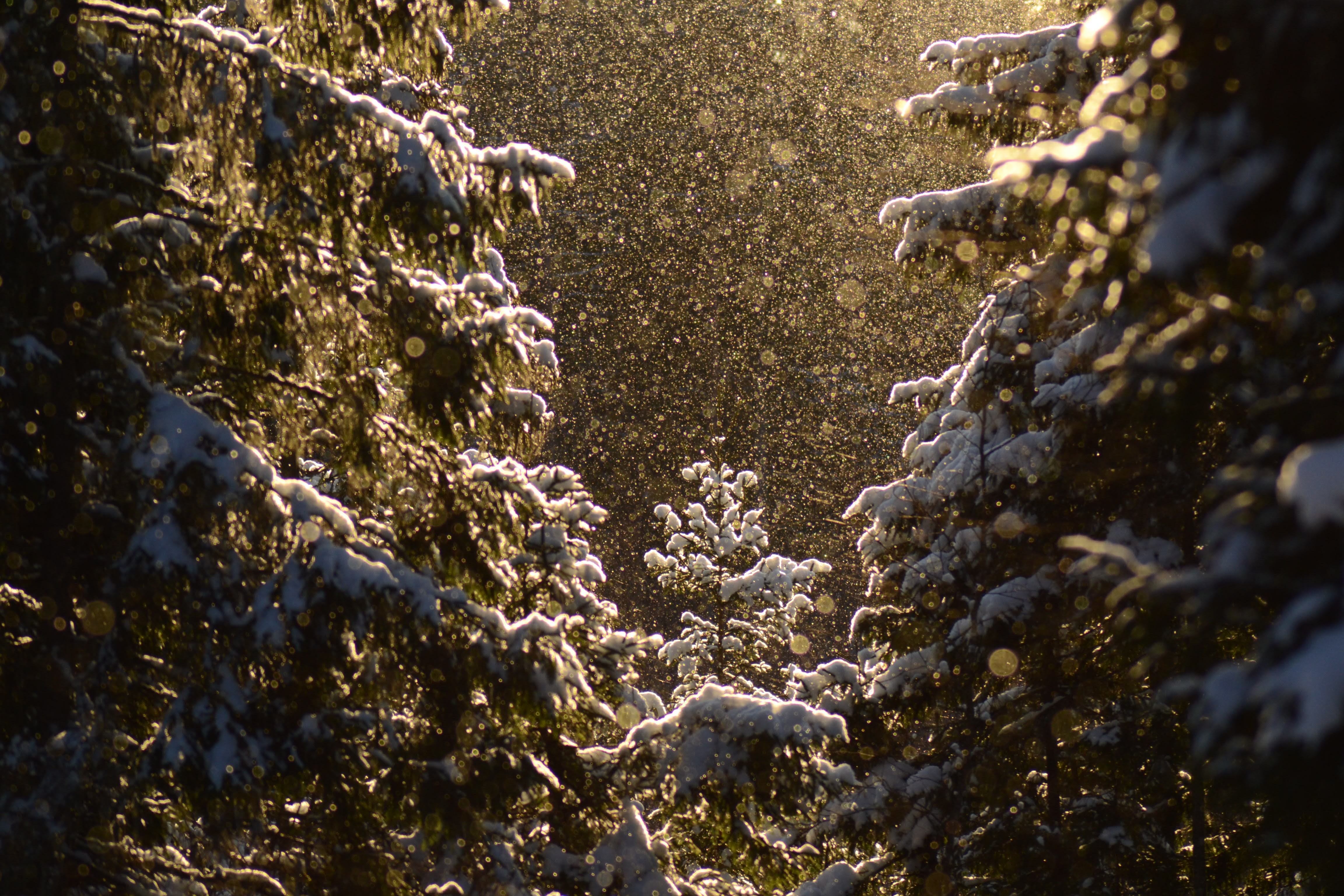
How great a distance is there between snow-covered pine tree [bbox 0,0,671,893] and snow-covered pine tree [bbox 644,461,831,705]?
321 inches

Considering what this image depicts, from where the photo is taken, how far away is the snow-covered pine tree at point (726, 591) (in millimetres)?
13109

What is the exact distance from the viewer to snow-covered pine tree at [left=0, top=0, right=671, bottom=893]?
386 cm

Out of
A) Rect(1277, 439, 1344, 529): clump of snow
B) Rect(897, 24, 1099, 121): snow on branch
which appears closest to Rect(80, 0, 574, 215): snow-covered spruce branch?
Rect(897, 24, 1099, 121): snow on branch

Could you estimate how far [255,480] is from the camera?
3.92m

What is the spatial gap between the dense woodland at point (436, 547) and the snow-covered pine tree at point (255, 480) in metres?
0.02

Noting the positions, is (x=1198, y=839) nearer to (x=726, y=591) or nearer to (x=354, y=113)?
(x=354, y=113)

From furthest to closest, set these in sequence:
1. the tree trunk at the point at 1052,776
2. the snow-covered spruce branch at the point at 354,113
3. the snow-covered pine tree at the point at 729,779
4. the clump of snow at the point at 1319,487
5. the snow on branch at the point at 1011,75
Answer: the snow on branch at the point at 1011,75 → the tree trunk at the point at 1052,776 → the snow-covered pine tree at the point at 729,779 → the snow-covered spruce branch at the point at 354,113 → the clump of snow at the point at 1319,487

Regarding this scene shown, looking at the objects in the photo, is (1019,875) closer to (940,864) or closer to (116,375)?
(940,864)

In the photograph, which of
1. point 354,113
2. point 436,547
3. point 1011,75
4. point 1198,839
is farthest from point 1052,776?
point 354,113

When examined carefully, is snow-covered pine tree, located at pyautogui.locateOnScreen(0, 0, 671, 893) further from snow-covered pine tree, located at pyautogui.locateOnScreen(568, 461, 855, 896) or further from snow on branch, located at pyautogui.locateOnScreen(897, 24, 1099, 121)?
snow on branch, located at pyautogui.locateOnScreen(897, 24, 1099, 121)

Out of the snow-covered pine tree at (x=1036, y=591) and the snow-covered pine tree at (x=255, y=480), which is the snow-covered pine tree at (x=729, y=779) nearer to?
the snow-covered pine tree at (x=255, y=480)

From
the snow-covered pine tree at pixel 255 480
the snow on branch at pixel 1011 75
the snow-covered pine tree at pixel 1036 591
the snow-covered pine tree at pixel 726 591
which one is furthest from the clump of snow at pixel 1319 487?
the snow-covered pine tree at pixel 726 591

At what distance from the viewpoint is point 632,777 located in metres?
4.91

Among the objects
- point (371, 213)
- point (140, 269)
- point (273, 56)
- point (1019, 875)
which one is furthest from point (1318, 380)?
point (140, 269)
